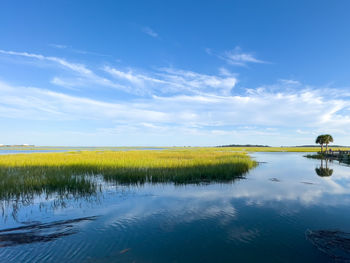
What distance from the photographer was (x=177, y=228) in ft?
23.9

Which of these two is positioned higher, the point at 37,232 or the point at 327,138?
the point at 327,138

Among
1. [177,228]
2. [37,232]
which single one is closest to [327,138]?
[177,228]

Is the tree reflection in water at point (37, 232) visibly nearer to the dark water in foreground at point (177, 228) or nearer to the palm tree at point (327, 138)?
the dark water in foreground at point (177, 228)

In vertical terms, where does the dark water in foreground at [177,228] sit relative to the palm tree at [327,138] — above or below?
below

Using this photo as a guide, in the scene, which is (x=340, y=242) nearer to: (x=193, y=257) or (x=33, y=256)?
(x=193, y=257)

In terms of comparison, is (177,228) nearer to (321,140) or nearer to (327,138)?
(327,138)

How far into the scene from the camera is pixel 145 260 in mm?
5289

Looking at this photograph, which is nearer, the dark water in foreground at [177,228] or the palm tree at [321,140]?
the dark water in foreground at [177,228]

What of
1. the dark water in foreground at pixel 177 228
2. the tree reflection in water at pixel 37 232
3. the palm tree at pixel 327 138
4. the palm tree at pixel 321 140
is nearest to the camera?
the dark water in foreground at pixel 177 228

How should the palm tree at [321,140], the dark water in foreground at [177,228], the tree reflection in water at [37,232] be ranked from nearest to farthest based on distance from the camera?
1. the dark water in foreground at [177,228]
2. the tree reflection in water at [37,232]
3. the palm tree at [321,140]

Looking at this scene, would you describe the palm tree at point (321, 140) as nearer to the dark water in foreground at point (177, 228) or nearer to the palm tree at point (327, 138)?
the palm tree at point (327, 138)

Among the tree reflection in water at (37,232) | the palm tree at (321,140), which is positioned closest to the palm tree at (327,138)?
the palm tree at (321,140)

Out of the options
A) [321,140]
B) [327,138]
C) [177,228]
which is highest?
[327,138]

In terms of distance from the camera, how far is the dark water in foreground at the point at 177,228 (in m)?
5.49
